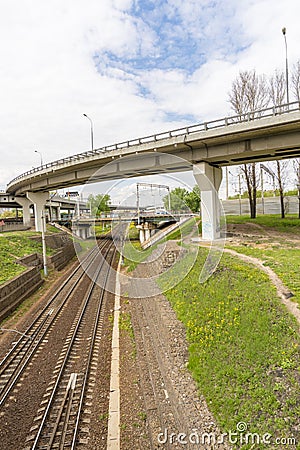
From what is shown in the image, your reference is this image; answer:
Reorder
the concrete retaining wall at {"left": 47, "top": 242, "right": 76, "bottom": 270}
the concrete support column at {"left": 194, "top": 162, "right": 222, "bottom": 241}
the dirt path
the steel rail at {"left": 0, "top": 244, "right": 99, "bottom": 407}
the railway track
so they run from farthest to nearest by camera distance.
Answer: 1. the concrete retaining wall at {"left": 47, "top": 242, "right": 76, "bottom": 270}
2. the concrete support column at {"left": 194, "top": 162, "right": 222, "bottom": 241}
3. the dirt path
4. the steel rail at {"left": 0, "top": 244, "right": 99, "bottom": 407}
5. the railway track

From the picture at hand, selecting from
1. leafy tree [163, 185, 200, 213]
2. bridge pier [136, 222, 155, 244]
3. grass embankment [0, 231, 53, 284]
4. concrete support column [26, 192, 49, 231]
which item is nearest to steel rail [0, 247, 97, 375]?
grass embankment [0, 231, 53, 284]

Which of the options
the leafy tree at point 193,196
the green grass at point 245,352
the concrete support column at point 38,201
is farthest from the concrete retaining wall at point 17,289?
the concrete support column at point 38,201

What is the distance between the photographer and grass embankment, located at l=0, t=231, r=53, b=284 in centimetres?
2436

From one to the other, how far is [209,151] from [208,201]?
15.5 feet

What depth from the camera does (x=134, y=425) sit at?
909 centimetres

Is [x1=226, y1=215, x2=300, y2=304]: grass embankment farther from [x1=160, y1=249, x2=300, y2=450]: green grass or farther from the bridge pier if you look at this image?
the bridge pier

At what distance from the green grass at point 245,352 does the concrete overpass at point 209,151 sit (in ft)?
40.2

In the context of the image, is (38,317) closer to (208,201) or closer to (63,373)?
(63,373)

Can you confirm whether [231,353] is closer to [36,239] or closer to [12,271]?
[12,271]

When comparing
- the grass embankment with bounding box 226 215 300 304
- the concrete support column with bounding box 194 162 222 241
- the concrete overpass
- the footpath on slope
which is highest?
the concrete overpass

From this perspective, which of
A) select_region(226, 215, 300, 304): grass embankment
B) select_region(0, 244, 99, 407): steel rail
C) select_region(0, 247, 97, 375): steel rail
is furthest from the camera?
select_region(226, 215, 300, 304): grass embankment

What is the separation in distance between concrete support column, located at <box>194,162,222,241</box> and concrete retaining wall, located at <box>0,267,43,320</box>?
628 inches

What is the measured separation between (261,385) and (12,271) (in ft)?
71.1

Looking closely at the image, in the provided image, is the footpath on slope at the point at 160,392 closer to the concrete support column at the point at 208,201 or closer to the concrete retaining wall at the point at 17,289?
the concrete retaining wall at the point at 17,289
